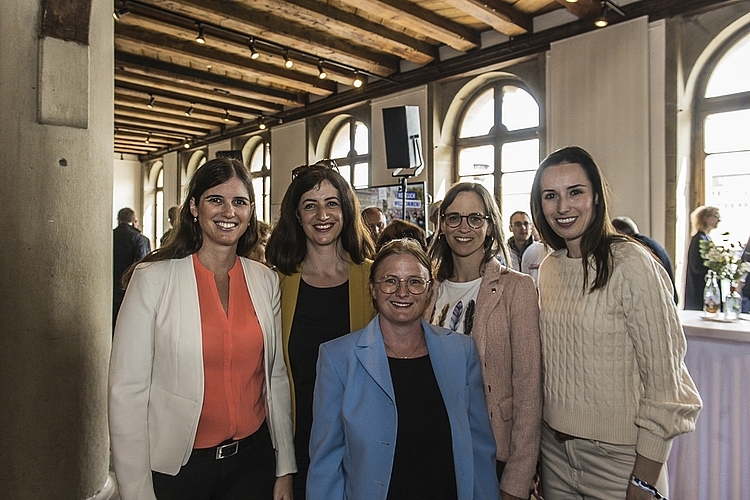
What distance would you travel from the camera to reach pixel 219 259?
184cm

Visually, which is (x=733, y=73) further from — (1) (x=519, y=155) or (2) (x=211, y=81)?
(2) (x=211, y=81)

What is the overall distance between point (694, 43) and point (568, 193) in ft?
16.7

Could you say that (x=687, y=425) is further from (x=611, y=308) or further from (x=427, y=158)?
(x=427, y=158)

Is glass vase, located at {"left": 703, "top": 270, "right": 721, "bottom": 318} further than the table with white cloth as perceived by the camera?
Yes

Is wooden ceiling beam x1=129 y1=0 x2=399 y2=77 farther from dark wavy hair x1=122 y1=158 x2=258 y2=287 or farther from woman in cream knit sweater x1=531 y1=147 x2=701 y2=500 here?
woman in cream knit sweater x1=531 y1=147 x2=701 y2=500

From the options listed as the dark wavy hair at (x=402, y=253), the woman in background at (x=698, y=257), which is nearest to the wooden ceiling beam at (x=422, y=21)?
the woman in background at (x=698, y=257)

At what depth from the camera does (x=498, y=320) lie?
5.99ft

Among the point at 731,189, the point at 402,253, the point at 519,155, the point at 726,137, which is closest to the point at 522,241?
the point at 519,155

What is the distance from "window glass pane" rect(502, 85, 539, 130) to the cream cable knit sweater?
618 centimetres

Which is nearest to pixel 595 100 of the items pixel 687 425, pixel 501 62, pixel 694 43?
pixel 694 43

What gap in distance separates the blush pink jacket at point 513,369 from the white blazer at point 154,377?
0.91 m

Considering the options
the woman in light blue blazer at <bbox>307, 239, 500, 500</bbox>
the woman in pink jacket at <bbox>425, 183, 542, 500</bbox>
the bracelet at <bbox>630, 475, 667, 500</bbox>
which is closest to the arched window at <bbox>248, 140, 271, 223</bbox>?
the woman in pink jacket at <bbox>425, 183, 542, 500</bbox>

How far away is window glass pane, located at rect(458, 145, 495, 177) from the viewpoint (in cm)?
808

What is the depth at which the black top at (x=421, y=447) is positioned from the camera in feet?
5.23
